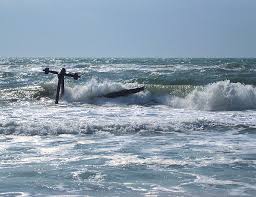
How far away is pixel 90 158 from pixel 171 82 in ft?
87.9

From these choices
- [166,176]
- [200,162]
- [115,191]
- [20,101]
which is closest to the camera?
[115,191]

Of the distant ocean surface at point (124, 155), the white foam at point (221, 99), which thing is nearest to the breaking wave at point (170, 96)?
the white foam at point (221, 99)

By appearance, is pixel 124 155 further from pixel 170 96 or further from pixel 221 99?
pixel 170 96

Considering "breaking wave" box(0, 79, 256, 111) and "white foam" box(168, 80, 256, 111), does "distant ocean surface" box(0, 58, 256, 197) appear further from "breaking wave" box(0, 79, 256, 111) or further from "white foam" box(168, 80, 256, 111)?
"breaking wave" box(0, 79, 256, 111)

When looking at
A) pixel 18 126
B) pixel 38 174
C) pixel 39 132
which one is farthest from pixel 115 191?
pixel 18 126

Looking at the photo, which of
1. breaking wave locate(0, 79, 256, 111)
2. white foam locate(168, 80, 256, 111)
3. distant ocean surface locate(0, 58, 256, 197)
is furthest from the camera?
breaking wave locate(0, 79, 256, 111)

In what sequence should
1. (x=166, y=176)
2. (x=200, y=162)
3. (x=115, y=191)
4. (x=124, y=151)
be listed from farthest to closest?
(x=124, y=151), (x=200, y=162), (x=166, y=176), (x=115, y=191)

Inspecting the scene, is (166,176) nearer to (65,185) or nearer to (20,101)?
(65,185)

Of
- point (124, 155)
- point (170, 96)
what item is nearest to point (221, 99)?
point (170, 96)

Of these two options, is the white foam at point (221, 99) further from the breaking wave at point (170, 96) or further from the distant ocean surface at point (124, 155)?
the distant ocean surface at point (124, 155)

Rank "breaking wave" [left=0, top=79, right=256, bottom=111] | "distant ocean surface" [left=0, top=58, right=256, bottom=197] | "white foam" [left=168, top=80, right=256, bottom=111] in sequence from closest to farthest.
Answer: "distant ocean surface" [left=0, top=58, right=256, bottom=197] → "white foam" [left=168, top=80, right=256, bottom=111] → "breaking wave" [left=0, top=79, right=256, bottom=111]

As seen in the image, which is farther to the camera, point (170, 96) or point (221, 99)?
point (170, 96)

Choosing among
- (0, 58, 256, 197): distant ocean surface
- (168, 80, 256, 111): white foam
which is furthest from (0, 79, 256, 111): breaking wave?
(0, 58, 256, 197): distant ocean surface

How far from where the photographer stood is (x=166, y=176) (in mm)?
8719
